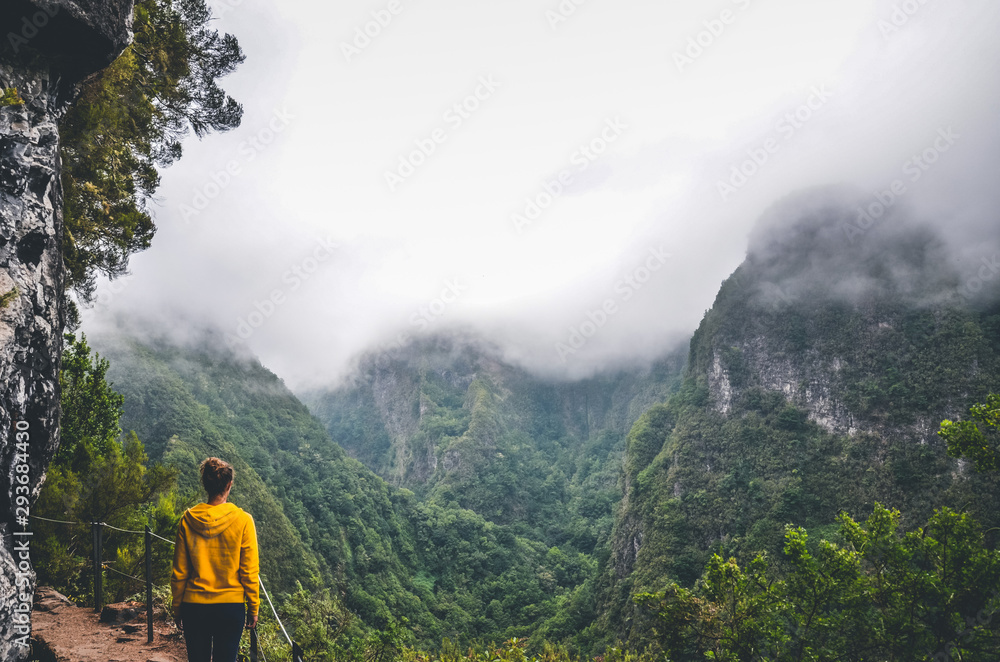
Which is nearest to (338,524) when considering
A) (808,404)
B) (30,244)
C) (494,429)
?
(494,429)

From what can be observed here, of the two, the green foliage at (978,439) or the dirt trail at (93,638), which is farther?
the green foliage at (978,439)

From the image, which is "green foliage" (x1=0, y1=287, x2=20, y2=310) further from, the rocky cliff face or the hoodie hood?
the hoodie hood

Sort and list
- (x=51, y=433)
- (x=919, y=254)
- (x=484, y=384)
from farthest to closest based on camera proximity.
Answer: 1. (x=484, y=384)
2. (x=919, y=254)
3. (x=51, y=433)

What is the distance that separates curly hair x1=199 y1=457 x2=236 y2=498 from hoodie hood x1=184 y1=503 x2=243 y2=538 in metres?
0.11

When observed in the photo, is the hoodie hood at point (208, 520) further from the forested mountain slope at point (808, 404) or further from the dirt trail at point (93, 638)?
the forested mountain slope at point (808, 404)

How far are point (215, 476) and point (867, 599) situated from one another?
11.1 m

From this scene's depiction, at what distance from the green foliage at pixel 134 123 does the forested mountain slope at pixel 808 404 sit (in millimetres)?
47104

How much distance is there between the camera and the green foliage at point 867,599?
791cm

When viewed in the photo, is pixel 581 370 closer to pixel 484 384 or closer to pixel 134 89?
pixel 484 384

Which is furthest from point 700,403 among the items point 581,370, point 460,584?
point 581,370

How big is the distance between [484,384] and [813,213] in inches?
3577

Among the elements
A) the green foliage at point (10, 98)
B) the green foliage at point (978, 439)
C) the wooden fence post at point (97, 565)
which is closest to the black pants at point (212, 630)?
the wooden fence post at point (97, 565)

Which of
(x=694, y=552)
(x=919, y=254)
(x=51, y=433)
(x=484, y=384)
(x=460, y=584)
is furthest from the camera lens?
(x=484, y=384)

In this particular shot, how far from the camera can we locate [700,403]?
234 ft
